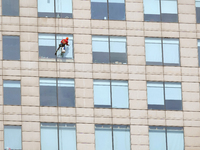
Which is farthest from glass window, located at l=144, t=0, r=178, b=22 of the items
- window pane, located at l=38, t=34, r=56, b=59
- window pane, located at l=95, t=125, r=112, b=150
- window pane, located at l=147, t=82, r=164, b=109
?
window pane, located at l=95, t=125, r=112, b=150

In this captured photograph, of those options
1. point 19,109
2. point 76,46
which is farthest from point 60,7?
point 19,109

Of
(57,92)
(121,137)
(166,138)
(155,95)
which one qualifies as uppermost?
(57,92)

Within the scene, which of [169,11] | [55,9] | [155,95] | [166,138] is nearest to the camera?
[166,138]

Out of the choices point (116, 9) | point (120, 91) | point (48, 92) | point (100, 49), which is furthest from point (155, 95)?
point (48, 92)

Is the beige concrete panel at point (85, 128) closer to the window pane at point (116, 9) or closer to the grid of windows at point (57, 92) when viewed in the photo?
the grid of windows at point (57, 92)

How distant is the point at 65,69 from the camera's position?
65.1 meters

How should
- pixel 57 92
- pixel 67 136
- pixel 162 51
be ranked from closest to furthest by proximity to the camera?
pixel 67 136
pixel 57 92
pixel 162 51

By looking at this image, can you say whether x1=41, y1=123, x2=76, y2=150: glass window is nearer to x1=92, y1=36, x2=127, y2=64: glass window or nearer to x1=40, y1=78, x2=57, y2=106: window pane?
x1=40, y1=78, x2=57, y2=106: window pane

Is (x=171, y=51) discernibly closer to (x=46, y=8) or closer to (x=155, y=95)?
(x=155, y=95)

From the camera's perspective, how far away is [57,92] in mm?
64688

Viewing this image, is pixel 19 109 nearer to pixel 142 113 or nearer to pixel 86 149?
pixel 86 149

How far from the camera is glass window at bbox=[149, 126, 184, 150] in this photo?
65.4m

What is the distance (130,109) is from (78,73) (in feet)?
17.9

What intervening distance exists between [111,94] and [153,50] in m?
5.60
